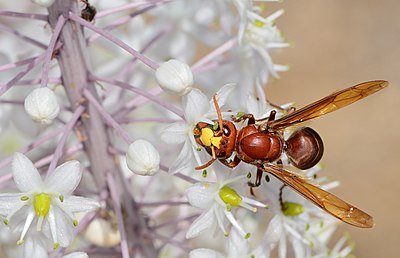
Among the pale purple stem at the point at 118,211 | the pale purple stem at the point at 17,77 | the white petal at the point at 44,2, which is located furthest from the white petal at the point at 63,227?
the white petal at the point at 44,2

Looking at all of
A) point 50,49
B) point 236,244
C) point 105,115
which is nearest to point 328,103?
point 236,244

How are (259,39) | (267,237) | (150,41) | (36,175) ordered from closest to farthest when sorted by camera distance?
(36,175) < (267,237) < (259,39) < (150,41)

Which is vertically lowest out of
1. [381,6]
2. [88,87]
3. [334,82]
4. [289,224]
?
[289,224]

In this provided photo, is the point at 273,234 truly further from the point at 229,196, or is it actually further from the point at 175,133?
the point at 175,133

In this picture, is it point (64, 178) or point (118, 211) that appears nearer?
point (64, 178)

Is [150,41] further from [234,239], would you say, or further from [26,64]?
[234,239]

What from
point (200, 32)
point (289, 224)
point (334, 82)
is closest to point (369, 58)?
point (334, 82)
